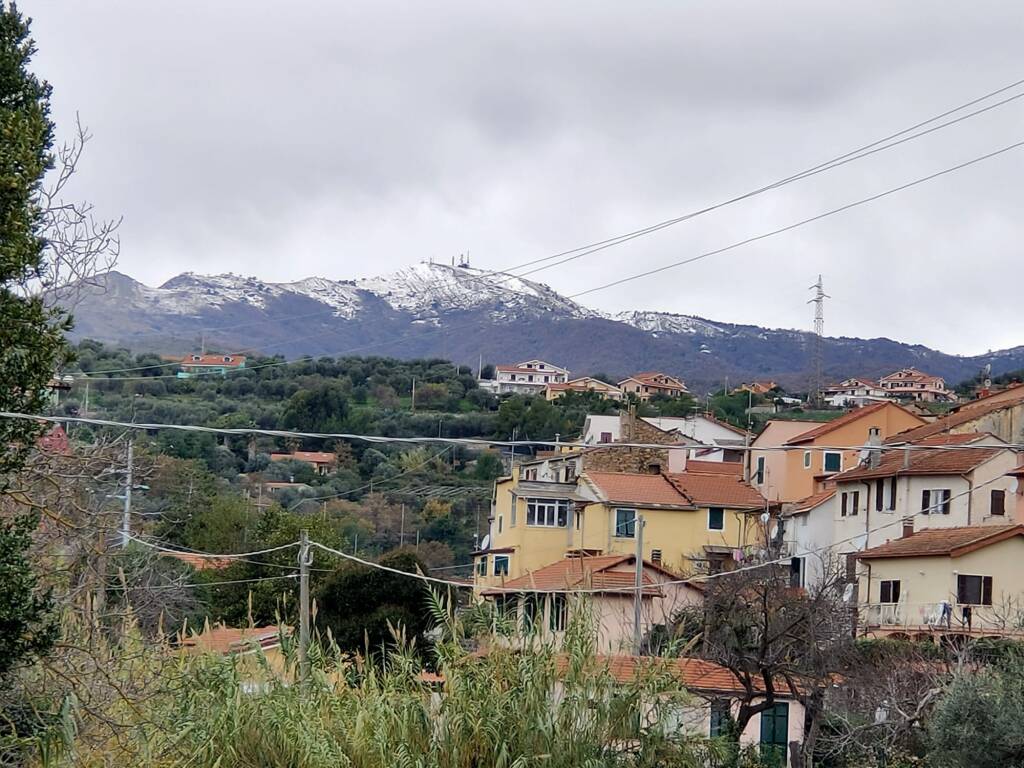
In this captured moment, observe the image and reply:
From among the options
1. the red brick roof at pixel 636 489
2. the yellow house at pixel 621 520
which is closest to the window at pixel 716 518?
the yellow house at pixel 621 520

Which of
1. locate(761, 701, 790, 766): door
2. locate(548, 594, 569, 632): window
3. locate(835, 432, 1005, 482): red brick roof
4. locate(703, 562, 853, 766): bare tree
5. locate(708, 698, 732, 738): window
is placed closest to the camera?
locate(548, 594, 569, 632): window

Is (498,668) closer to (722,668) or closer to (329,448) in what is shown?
(722,668)

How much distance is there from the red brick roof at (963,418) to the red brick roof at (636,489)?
8.29 metres

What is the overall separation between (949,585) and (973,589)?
0.62m

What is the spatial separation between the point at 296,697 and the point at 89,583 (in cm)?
421

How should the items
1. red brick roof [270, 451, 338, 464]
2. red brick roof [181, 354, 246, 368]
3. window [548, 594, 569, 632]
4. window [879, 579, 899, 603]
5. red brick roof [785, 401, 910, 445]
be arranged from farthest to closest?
red brick roof [181, 354, 246, 368] → red brick roof [270, 451, 338, 464] → red brick roof [785, 401, 910, 445] → window [879, 579, 899, 603] → window [548, 594, 569, 632]

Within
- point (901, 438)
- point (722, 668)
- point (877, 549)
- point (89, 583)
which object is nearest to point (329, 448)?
point (901, 438)

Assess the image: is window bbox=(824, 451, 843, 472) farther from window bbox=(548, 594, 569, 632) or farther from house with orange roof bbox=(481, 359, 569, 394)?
house with orange roof bbox=(481, 359, 569, 394)

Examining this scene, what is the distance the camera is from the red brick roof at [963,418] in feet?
164

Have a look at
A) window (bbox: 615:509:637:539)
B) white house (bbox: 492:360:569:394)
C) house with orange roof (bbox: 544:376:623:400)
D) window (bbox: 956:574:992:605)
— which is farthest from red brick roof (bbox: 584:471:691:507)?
white house (bbox: 492:360:569:394)

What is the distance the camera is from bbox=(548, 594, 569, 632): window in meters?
15.0

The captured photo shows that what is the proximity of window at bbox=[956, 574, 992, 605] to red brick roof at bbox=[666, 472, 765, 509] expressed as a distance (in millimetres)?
15703

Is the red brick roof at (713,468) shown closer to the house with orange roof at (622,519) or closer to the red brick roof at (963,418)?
the house with orange roof at (622,519)

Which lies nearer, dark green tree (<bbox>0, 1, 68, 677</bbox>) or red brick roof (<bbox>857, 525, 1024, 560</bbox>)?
dark green tree (<bbox>0, 1, 68, 677</bbox>)
